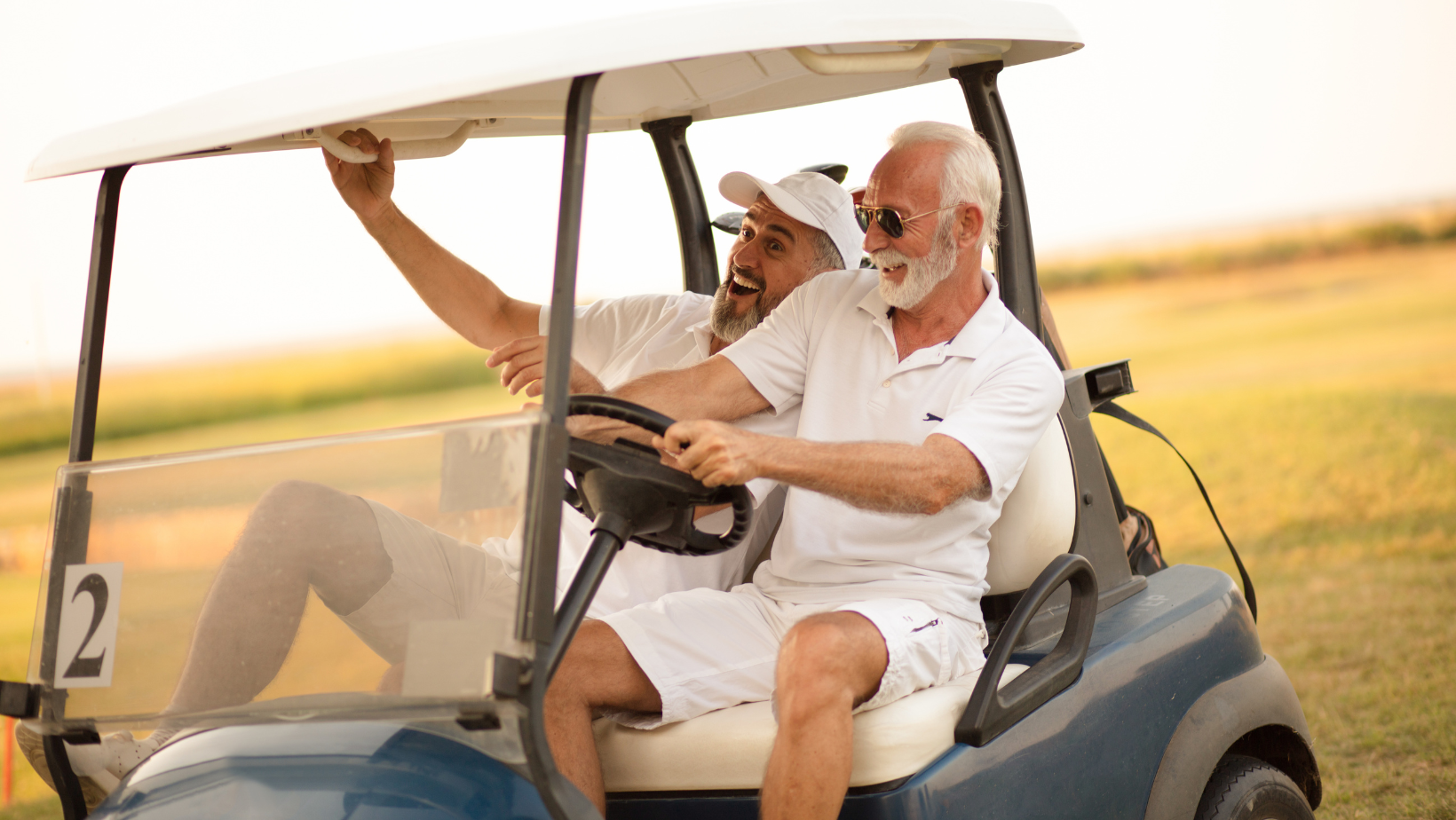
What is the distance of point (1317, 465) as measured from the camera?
8.34m

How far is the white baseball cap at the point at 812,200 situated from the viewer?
2.81 metres

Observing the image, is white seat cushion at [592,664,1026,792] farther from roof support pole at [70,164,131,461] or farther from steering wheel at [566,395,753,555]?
roof support pole at [70,164,131,461]

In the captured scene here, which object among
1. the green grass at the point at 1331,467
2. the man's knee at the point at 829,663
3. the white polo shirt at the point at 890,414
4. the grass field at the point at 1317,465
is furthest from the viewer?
the grass field at the point at 1317,465

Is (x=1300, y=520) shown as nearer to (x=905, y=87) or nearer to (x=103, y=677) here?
(x=905, y=87)

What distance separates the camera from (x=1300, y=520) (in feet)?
25.0

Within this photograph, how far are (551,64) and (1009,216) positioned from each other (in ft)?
4.13

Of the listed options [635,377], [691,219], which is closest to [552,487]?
[635,377]

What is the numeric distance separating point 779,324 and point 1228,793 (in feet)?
4.02

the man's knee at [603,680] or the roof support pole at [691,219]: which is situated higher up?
the roof support pole at [691,219]

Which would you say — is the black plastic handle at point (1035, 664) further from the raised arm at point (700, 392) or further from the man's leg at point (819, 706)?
the raised arm at point (700, 392)

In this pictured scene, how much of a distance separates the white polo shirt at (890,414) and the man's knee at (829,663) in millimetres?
215

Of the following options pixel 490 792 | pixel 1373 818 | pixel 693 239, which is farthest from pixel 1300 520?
pixel 490 792

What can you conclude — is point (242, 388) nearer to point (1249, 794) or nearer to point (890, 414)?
point (890, 414)

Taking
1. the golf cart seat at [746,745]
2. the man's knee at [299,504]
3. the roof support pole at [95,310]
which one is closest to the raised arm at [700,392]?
the golf cart seat at [746,745]
